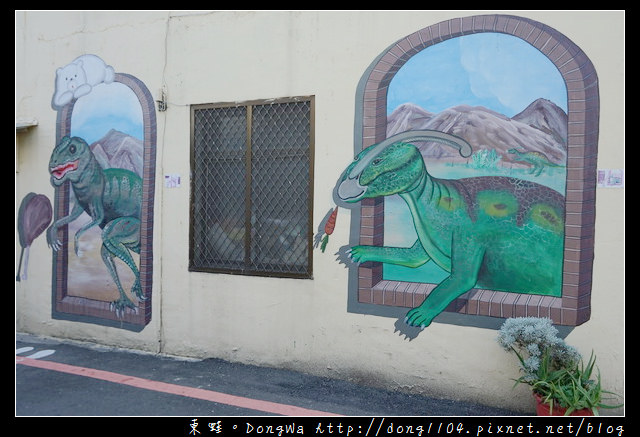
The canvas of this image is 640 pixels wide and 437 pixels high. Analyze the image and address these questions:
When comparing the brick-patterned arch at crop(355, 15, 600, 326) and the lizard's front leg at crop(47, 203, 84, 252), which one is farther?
the lizard's front leg at crop(47, 203, 84, 252)

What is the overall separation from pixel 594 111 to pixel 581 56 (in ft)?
1.52

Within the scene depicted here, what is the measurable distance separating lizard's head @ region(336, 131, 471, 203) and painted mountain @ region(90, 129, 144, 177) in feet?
8.40

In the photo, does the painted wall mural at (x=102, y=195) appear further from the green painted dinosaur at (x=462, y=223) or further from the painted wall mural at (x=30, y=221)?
the green painted dinosaur at (x=462, y=223)

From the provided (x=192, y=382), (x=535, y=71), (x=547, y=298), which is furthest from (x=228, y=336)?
(x=535, y=71)

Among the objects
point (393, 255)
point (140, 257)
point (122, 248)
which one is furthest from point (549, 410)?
point (122, 248)

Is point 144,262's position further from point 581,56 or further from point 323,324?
point 581,56

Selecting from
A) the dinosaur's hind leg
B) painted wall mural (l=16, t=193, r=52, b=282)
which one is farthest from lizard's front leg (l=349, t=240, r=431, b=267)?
painted wall mural (l=16, t=193, r=52, b=282)

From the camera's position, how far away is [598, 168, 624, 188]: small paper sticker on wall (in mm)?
4312

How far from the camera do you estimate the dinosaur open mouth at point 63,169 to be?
6.80m

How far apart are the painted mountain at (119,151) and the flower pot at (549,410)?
474cm

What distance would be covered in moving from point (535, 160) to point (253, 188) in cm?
277

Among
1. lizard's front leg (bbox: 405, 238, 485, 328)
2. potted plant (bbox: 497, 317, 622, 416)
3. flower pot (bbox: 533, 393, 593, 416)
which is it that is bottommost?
flower pot (bbox: 533, 393, 593, 416)

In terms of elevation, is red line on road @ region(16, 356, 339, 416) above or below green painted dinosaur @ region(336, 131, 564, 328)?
below

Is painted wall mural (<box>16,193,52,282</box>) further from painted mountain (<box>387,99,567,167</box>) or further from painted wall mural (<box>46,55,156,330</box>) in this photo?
painted mountain (<box>387,99,567,167</box>)
